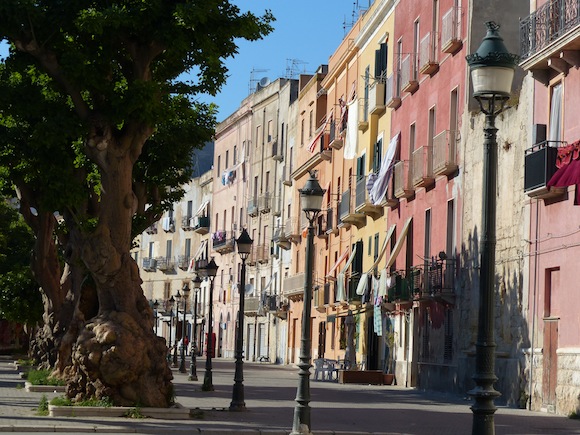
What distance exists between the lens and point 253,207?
79688 millimetres

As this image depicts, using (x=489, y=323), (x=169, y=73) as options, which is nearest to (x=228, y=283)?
(x=169, y=73)

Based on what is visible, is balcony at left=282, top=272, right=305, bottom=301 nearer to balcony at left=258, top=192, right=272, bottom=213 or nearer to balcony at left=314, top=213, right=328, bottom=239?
balcony at left=314, top=213, right=328, bottom=239

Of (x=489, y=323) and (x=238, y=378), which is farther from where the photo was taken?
(x=238, y=378)

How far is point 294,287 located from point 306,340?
48208 millimetres

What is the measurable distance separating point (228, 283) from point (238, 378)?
62.7m

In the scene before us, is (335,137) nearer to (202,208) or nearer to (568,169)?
(568,169)

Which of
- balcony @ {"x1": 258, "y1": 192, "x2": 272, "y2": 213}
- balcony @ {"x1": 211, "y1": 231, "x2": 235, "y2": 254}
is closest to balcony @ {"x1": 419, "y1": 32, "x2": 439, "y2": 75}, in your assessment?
balcony @ {"x1": 258, "y1": 192, "x2": 272, "y2": 213}

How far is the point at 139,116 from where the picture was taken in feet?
72.6

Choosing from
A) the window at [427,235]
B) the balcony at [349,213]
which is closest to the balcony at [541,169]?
the window at [427,235]

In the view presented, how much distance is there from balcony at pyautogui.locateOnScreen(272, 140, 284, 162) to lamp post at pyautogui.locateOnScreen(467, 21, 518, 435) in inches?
2500

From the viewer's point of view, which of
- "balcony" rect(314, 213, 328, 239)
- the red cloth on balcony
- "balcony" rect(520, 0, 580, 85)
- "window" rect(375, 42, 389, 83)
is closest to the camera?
the red cloth on balcony

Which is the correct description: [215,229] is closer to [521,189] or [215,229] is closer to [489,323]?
[521,189]

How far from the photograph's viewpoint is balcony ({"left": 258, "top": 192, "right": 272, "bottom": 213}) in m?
77.0

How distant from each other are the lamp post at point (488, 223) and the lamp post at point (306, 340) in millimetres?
7622
